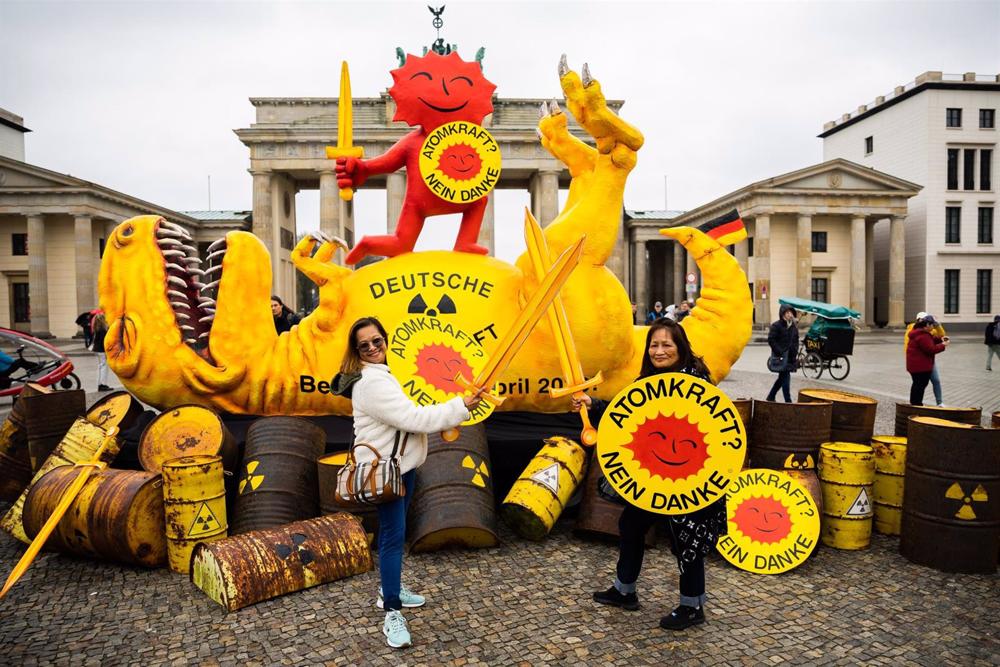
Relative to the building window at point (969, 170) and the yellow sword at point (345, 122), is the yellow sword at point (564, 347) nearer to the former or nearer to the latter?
the yellow sword at point (345, 122)

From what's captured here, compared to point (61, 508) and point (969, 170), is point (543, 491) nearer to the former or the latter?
point (61, 508)

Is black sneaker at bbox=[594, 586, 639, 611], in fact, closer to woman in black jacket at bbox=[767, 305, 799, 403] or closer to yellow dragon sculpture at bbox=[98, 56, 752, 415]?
yellow dragon sculpture at bbox=[98, 56, 752, 415]

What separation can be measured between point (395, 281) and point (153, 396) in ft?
6.70

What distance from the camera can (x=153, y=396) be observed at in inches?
189

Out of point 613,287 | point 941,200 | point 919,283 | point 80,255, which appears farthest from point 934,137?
point 80,255

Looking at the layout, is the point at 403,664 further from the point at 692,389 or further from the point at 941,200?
the point at 941,200

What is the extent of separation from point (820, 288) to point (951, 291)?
699 cm

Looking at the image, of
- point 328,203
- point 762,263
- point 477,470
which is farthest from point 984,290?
point 477,470

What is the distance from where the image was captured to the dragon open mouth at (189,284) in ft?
15.9

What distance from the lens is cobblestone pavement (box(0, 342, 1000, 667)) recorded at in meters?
2.87

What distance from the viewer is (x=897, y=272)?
34219 mm

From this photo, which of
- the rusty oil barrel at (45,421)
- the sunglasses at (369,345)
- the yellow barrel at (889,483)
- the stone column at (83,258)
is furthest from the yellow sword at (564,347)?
the stone column at (83,258)

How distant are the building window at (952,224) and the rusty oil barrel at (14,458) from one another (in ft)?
139

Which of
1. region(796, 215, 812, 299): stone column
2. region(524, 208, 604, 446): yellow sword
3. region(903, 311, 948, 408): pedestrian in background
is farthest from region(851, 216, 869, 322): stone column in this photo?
region(524, 208, 604, 446): yellow sword
